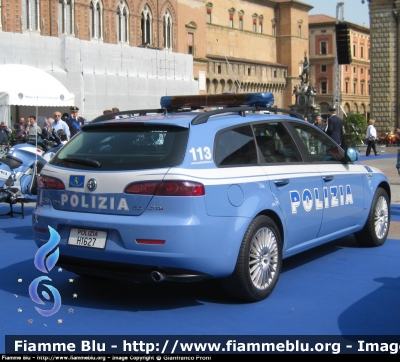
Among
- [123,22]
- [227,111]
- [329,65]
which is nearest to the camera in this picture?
[227,111]

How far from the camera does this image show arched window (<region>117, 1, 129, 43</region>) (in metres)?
49.7

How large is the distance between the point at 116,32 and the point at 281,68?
3997 centimetres

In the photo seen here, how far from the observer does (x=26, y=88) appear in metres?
26.2

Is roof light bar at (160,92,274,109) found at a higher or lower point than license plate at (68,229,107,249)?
higher

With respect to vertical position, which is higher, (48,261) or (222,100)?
(222,100)

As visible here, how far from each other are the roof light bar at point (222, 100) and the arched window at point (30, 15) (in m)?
35.2

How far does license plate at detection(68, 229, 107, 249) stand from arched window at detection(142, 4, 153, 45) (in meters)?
47.6

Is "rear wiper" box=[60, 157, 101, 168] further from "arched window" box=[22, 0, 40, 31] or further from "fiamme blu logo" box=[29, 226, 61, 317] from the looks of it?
"arched window" box=[22, 0, 40, 31]

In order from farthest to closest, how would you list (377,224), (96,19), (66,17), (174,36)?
1. (174,36)
2. (96,19)
3. (66,17)
4. (377,224)

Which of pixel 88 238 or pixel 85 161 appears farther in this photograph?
pixel 85 161

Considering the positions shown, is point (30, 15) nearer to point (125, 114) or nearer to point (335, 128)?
point (335, 128)

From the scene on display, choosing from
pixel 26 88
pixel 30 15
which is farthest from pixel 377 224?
pixel 30 15

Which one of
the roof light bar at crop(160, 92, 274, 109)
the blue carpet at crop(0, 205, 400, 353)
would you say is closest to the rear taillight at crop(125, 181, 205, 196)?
the blue carpet at crop(0, 205, 400, 353)

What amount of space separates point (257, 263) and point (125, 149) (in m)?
1.42
